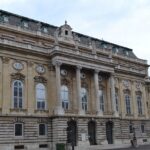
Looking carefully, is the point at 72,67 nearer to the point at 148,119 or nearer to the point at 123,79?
the point at 123,79

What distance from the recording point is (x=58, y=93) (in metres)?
42.8

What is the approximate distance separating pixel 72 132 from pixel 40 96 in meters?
7.02

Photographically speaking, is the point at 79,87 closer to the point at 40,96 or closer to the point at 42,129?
the point at 40,96

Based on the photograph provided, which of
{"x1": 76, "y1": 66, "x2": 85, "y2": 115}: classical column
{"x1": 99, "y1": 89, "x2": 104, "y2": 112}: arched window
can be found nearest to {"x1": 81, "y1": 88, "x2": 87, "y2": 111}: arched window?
{"x1": 76, "y1": 66, "x2": 85, "y2": 115}: classical column

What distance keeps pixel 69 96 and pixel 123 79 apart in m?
14.3

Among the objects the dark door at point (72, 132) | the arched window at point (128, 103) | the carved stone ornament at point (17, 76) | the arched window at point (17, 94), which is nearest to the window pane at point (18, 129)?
the arched window at point (17, 94)

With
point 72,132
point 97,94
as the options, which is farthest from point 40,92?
point 97,94

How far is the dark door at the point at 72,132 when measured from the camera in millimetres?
42969

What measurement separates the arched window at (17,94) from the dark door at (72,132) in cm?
773

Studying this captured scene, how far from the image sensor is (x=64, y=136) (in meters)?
41.0

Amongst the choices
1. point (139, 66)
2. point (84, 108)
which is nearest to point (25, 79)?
point (84, 108)

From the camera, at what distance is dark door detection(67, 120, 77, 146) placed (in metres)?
43.0

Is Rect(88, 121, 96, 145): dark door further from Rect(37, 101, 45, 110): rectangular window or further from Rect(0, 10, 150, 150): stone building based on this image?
Rect(37, 101, 45, 110): rectangular window

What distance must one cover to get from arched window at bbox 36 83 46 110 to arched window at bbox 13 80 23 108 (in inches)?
105
